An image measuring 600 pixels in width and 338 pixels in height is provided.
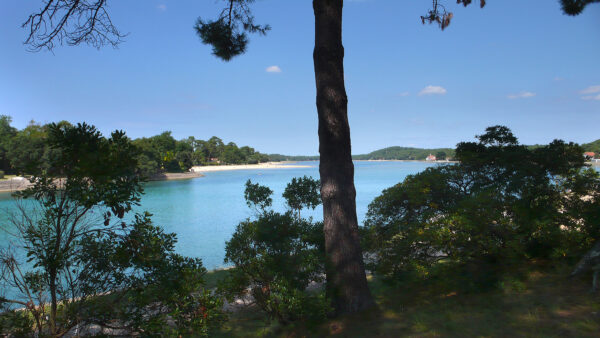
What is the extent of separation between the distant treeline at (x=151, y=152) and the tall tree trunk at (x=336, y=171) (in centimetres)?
217

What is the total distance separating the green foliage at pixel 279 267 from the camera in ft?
12.2

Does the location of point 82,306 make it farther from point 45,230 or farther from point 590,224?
point 590,224

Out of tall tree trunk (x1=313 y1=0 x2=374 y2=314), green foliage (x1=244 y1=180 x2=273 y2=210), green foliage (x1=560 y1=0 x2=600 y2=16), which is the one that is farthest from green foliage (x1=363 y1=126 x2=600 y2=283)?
green foliage (x1=560 y1=0 x2=600 y2=16)

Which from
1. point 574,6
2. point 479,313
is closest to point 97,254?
point 479,313

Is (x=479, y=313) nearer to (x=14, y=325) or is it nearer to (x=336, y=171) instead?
(x=336, y=171)

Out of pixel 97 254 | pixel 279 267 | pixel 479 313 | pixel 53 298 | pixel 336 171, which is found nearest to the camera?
pixel 53 298

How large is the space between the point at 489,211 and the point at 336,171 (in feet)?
6.71

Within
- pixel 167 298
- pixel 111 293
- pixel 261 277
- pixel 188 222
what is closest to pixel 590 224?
pixel 261 277

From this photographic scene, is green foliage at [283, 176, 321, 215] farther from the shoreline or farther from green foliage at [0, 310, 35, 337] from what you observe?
the shoreline

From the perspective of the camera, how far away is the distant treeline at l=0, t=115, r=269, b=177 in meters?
2.78

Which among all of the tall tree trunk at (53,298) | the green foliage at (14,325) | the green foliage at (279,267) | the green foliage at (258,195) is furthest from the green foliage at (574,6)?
the green foliage at (14,325)

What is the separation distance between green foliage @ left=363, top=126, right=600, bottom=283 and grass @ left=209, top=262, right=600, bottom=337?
13.4 inches

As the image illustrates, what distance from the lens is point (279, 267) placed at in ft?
13.5

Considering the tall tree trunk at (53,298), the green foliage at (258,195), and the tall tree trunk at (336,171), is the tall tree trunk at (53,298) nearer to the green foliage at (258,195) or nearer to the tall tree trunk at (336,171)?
the tall tree trunk at (336,171)
